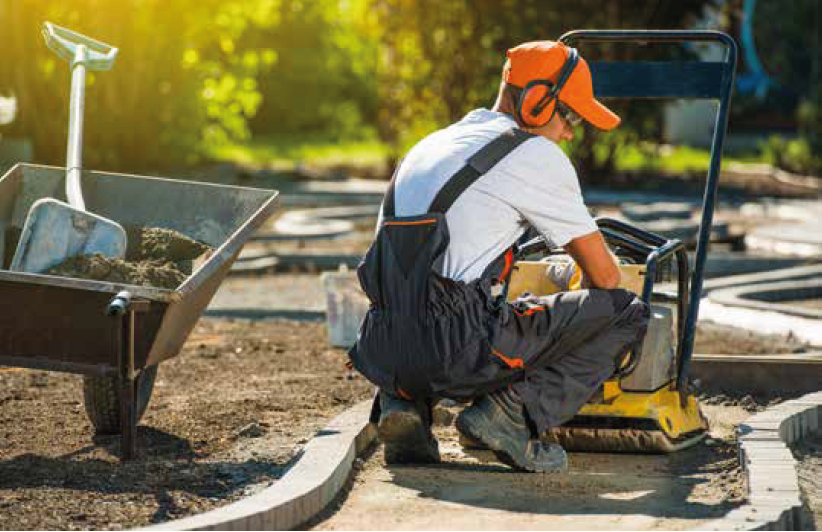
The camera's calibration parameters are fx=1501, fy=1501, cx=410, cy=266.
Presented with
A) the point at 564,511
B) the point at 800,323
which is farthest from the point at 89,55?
the point at 800,323

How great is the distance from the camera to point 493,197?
5.40 metres

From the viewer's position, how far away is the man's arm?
545 cm

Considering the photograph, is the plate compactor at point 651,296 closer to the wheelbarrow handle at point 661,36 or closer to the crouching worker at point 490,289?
the wheelbarrow handle at point 661,36

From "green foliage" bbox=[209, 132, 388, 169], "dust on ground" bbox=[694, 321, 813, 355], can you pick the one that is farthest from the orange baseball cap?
"green foliage" bbox=[209, 132, 388, 169]

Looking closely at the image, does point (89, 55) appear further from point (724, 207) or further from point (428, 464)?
point (724, 207)

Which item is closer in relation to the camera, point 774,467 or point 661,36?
point 774,467

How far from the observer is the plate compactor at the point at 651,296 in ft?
19.3

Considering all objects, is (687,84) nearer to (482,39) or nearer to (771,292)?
(771,292)

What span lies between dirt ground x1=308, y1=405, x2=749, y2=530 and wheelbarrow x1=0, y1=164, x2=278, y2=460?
93cm

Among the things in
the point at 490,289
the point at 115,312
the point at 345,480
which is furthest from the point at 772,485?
the point at 115,312

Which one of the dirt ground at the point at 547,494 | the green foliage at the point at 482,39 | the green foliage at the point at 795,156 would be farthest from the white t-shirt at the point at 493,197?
the green foliage at the point at 795,156

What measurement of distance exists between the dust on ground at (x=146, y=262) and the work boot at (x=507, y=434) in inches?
56.2

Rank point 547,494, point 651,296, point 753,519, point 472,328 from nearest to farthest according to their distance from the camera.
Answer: point 753,519
point 547,494
point 472,328
point 651,296

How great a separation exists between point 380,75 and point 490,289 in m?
16.3
